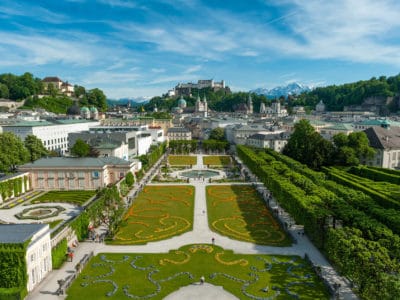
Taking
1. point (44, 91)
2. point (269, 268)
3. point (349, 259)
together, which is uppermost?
point (44, 91)

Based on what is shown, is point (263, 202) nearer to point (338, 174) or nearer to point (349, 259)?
point (338, 174)

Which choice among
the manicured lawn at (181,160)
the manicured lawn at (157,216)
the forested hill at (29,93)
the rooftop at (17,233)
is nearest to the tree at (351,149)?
the manicured lawn at (157,216)

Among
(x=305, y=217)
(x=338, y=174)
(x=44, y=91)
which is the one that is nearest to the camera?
(x=305, y=217)

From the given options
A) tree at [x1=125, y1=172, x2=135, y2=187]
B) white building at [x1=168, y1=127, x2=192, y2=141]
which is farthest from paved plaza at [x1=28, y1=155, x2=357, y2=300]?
white building at [x1=168, y1=127, x2=192, y2=141]

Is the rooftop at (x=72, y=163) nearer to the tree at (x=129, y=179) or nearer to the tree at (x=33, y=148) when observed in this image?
the tree at (x=129, y=179)

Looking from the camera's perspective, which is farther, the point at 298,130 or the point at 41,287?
the point at 298,130

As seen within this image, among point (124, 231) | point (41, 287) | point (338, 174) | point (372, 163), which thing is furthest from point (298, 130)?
point (41, 287)

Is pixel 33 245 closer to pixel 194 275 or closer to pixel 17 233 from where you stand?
pixel 17 233

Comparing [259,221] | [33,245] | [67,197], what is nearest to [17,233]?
[33,245]
